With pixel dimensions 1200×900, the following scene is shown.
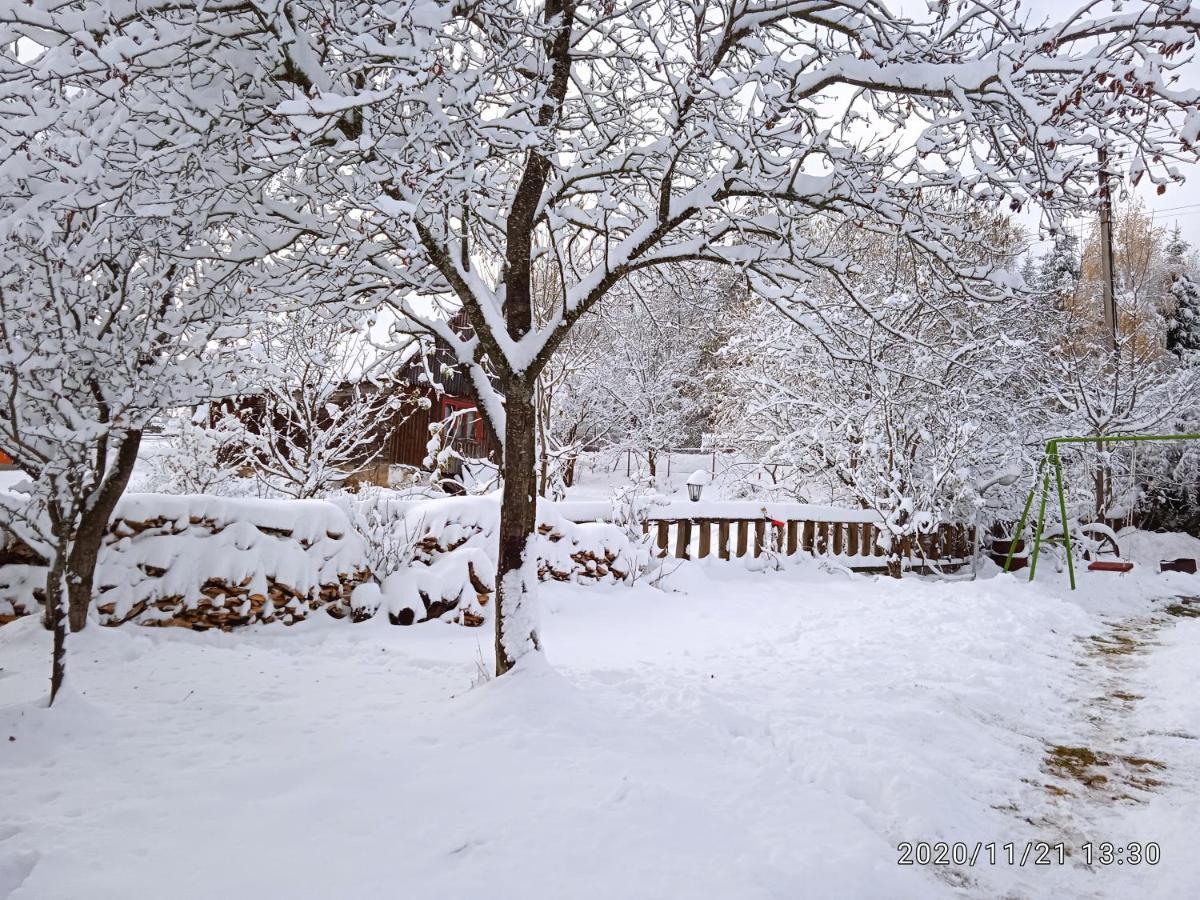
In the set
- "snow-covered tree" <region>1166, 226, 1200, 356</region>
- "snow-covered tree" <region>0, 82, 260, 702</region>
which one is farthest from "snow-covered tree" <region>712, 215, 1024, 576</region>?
"snow-covered tree" <region>1166, 226, 1200, 356</region>

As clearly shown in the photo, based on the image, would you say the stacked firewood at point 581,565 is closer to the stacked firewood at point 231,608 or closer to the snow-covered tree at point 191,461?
the stacked firewood at point 231,608

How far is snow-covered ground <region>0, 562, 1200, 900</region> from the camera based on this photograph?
2.19 metres

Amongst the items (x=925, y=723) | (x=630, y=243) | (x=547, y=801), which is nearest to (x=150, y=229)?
(x=630, y=243)

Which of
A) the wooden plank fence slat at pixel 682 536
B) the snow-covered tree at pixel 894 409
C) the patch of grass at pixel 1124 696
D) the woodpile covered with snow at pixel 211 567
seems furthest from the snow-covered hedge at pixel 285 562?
the snow-covered tree at pixel 894 409

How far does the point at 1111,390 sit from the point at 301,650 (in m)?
16.5

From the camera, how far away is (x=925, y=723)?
3680 mm

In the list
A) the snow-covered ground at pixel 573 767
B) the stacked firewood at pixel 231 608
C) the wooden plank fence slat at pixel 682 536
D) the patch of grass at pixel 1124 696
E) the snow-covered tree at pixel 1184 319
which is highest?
the snow-covered tree at pixel 1184 319

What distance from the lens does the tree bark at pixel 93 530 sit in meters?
4.29

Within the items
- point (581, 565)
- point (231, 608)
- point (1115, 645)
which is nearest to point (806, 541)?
point (1115, 645)

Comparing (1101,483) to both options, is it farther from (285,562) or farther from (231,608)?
(231,608)

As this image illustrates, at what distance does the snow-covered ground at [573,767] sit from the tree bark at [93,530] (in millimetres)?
214

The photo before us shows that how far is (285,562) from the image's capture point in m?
5.52

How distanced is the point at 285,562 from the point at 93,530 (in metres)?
1.41

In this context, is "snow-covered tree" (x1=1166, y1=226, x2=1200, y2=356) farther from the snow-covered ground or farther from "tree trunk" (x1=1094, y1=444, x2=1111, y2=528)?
the snow-covered ground
